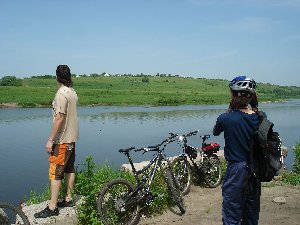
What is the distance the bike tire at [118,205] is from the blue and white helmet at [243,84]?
304cm

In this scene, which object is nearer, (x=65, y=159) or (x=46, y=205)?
(x=65, y=159)

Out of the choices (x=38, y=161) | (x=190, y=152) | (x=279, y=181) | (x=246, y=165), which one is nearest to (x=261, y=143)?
(x=246, y=165)

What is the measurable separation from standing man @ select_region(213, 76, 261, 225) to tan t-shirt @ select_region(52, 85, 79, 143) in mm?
3228

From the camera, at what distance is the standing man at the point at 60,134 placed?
6673 mm

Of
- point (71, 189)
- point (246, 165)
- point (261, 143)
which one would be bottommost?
point (71, 189)

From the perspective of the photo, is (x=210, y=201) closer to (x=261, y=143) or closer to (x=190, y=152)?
(x=190, y=152)

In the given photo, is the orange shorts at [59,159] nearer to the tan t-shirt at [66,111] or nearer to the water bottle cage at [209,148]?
the tan t-shirt at [66,111]

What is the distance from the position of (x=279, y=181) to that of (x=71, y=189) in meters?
5.91

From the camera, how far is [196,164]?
31.4 ft

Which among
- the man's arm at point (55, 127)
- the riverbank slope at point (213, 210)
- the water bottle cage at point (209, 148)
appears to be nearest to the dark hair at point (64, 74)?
the man's arm at point (55, 127)

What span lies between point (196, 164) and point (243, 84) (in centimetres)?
540

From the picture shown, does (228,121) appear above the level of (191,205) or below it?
above

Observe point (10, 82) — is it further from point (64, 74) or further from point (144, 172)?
point (144, 172)

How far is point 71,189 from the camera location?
23.8 feet
